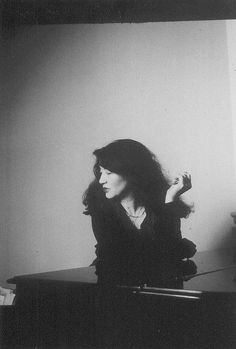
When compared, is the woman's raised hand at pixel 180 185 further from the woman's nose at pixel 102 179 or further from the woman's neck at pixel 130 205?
the woman's nose at pixel 102 179

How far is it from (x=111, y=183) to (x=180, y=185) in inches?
12.8

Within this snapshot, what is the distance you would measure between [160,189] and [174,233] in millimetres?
211

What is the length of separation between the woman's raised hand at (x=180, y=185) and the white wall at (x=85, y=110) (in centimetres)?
4

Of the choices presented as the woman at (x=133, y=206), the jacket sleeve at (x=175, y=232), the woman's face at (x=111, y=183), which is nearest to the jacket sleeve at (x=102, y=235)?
the woman at (x=133, y=206)

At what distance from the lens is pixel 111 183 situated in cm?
179

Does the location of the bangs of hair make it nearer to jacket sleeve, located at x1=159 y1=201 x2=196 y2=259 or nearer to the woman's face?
the woman's face

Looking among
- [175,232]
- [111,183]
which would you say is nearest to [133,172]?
[111,183]

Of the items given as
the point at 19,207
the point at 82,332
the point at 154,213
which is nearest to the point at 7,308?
the point at 82,332

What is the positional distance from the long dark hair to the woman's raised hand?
0.10ft

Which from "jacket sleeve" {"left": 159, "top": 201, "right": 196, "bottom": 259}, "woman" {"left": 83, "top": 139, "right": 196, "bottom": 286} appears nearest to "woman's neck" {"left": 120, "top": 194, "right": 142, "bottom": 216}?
"woman" {"left": 83, "top": 139, "right": 196, "bottom": 286}

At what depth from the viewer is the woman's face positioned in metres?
1.76

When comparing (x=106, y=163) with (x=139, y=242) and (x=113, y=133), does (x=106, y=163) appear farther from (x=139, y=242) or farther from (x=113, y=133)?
(x=139, y=242)

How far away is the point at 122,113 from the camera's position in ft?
5.94

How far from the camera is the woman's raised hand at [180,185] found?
1748mm
